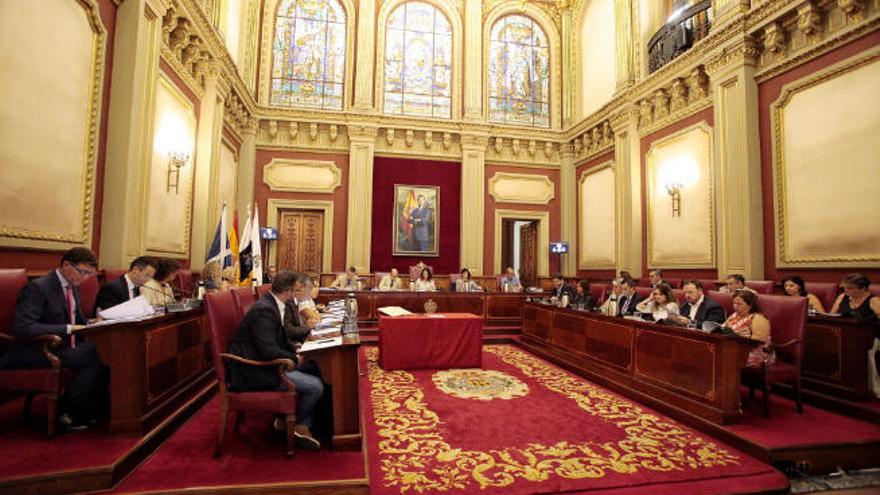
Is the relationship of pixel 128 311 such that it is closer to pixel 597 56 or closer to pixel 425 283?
pixel 425 283

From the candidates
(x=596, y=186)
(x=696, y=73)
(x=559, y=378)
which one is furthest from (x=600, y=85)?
(x=559, y=378)

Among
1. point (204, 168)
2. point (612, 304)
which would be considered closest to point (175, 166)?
point (204, 168)

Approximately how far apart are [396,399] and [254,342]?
1690 mm

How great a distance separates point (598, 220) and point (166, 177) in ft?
27.8

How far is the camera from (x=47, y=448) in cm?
248

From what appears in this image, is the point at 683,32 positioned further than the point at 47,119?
Yes

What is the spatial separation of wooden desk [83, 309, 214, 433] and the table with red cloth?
2181 mm

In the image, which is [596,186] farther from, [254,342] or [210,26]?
[254,342]

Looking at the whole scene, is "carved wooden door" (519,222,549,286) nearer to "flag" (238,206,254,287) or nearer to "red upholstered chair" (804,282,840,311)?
"red upholstered chair" (804,282,840,311)

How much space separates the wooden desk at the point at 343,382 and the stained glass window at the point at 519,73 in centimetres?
962

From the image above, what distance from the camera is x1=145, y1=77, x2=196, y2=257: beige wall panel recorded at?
17.2ft

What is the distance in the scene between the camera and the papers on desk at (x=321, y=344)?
9.01 feet

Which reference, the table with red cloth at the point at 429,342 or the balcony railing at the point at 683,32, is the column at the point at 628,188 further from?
the table with red cloth at the point at 429,342

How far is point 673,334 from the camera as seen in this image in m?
3.82
